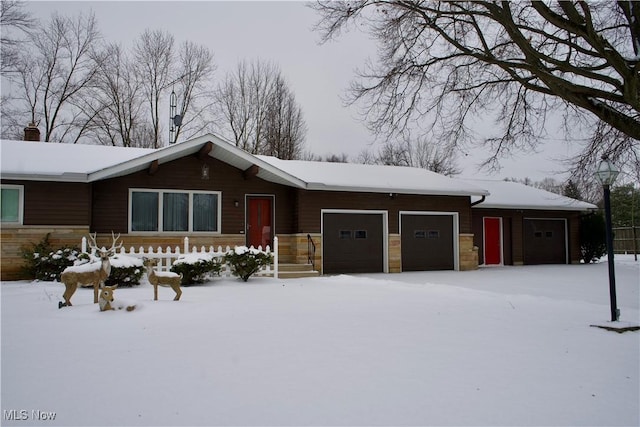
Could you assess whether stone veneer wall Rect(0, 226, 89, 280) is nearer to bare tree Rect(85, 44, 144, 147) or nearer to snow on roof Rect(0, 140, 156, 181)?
snow on roof Rect(0, 140, 156, 181)

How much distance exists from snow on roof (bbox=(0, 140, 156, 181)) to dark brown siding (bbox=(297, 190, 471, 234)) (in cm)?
492

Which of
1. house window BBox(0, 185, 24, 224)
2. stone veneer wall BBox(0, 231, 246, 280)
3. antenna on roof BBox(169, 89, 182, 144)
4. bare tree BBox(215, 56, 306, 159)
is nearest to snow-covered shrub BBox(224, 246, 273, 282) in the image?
stone veneer wall BBox(0, 231, 246, 280)

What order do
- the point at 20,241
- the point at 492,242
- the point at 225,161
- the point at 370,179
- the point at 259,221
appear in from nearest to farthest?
the point at 20,241
the point at 225,161
the point at 259,221
the point at 370,179
the point at 492,242

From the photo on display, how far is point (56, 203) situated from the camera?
1225cm

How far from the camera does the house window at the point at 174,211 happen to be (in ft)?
44.2

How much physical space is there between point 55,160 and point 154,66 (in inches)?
710

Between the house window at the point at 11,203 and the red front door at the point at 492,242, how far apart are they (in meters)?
16.2

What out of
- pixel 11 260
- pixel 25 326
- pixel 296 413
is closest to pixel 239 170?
pixel 11 260

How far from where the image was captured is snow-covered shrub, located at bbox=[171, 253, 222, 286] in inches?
421

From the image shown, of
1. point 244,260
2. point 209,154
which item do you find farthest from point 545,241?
point 209,154

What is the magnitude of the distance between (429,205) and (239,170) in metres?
6.72

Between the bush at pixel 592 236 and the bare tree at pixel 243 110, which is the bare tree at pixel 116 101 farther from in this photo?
the bush at pixel 592 236

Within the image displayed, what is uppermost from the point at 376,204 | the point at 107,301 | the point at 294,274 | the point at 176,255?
the point at 376,204

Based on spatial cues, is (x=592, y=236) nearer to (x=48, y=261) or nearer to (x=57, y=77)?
(x=48, y=261)
